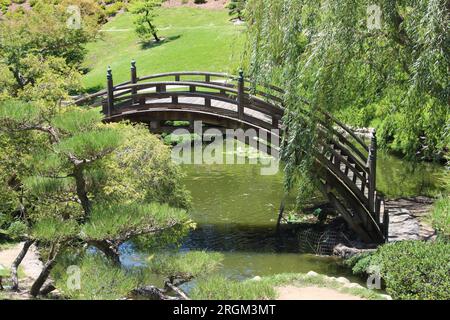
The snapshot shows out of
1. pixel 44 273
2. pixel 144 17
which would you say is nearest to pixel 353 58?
pixel 44 273

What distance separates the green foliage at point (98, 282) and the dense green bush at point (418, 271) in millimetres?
3856

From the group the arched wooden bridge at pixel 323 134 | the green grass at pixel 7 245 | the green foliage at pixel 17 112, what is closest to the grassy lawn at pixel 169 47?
the arched wooden bridge at pixel 323 134

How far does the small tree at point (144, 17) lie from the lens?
36.2 meters

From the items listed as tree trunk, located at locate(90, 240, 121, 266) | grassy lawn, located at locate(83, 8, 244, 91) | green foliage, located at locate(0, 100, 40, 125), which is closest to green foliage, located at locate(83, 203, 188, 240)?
tree trunk, located at locate(90, 240, 121, 266)

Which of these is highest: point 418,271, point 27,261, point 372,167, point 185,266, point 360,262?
point 185,266

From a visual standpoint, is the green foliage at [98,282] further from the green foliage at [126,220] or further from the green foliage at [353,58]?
the green foliage at [353,58]

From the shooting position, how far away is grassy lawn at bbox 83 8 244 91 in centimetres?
3319

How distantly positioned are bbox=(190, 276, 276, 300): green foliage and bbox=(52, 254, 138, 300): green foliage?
0.74 meters

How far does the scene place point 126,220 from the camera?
7.12m

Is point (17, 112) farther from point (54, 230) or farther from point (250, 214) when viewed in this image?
point (250, 214)

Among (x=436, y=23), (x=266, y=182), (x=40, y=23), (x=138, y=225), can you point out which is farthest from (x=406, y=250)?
(x=40, y=23)

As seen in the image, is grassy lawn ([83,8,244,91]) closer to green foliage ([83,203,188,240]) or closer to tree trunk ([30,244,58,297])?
tree trunk ([30,244,58,297])

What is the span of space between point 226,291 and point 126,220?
4.38 ft

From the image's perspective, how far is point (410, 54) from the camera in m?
11.6
